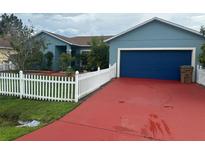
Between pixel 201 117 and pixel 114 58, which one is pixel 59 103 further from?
pixel 114 58

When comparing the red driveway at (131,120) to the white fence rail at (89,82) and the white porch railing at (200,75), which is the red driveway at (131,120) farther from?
the white porch railing at (200,75)

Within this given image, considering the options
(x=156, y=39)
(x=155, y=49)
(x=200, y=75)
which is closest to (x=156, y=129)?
(x=200, y=75)

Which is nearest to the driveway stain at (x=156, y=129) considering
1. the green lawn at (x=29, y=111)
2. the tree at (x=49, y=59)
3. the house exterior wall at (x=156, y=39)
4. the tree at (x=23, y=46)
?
the green lawn at (x=29, y=111)

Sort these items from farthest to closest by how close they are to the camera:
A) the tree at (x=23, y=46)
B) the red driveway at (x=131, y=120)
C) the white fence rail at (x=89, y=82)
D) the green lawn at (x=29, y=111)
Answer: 1. the tree at (x=23, y=46)
2. the white fence rail at (x=89, y=82)
3. the green lawn at (x=29, y=111)
4. the red driveway at (x=131, y=120)

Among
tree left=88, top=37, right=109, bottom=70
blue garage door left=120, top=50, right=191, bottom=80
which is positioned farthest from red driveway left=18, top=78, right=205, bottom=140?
tree left=88, top=37, right=109, bottom=70

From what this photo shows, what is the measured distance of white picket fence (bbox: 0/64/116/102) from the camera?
7469 mm

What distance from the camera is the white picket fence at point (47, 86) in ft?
24.5

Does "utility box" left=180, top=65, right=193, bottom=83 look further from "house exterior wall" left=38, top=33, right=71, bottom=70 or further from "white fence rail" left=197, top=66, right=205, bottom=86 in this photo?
"house exterior wall" left=38, top=33, right=71, bottom=70

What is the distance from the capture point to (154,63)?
48.8ft

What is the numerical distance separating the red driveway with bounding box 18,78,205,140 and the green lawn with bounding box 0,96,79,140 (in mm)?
424

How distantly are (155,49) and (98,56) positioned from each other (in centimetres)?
505

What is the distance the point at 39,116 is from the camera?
244 inches

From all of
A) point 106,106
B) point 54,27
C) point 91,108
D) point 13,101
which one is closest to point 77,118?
point 91,108
